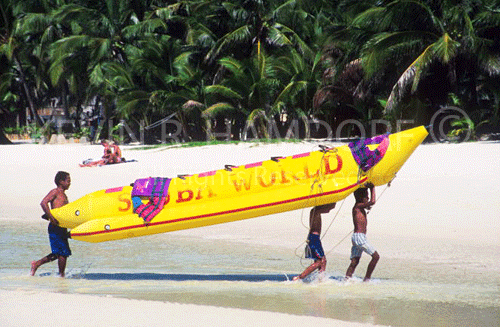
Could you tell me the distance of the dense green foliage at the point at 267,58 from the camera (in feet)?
70.3

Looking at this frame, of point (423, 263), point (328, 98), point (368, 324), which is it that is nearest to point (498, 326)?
point (368, 324)

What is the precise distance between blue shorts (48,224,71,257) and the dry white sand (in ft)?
4.83

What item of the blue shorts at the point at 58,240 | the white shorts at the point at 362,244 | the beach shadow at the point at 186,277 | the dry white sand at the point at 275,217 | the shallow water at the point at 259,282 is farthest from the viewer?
the beach shadow at the point at 186,277

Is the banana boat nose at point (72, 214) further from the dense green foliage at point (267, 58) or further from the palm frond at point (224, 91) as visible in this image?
the palm frond at point (224, 91)

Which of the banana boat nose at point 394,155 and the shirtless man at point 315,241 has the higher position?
the banana boat nose at point 394,155

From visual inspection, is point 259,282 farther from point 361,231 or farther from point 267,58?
point 267,58

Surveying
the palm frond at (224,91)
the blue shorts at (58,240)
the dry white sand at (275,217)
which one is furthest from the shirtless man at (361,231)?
the palm frond at (224,91)

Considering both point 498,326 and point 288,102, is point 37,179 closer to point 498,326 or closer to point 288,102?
point 288,102

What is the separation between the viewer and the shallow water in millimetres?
6938

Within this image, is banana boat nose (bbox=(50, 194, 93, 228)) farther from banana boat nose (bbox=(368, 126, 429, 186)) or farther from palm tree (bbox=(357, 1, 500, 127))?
palm tree (bbox=(357, 1, 500, 127))

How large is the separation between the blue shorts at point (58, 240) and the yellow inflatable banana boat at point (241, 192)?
0.41 ft

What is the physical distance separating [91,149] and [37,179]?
23.7 ft

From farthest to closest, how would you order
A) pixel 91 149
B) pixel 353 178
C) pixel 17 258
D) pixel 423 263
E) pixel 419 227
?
1. pixel 91 149
2. pixel 419 227
3. pixel 17 258
4. pixel 423 263
5. pixel 353 178

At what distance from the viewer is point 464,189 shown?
12.8 meters
